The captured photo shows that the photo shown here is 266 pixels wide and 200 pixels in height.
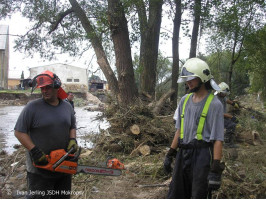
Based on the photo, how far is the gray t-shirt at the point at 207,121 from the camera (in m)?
2.68

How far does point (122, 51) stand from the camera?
26.8 ft

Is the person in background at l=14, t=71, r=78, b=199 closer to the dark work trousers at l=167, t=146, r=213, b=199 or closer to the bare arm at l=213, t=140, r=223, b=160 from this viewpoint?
the dark work trousers at l=167, t=146, r=213, b=199

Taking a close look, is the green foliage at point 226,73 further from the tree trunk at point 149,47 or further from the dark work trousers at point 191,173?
the dark work trousers at point 191,173

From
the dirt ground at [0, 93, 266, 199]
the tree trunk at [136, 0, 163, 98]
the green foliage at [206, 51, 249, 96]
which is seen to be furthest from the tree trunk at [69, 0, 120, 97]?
the green foliage at [206, 51, 249, 96]

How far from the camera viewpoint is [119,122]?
6859 mm

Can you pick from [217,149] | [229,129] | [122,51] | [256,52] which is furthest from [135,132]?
[256,52]

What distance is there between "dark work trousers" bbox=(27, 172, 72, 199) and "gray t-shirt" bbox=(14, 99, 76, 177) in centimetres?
7

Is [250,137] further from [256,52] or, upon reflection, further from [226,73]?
[226,73]

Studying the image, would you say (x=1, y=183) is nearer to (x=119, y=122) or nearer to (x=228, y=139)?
(x=119, y=122)

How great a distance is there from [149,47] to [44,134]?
24.4 feet

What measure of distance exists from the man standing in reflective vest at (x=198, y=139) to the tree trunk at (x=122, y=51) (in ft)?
16.1

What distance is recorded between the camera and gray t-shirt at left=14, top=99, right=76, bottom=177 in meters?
2.80

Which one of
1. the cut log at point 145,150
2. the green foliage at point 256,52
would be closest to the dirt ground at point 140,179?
the cut log at point 145,150

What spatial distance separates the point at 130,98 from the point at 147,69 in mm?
2068
